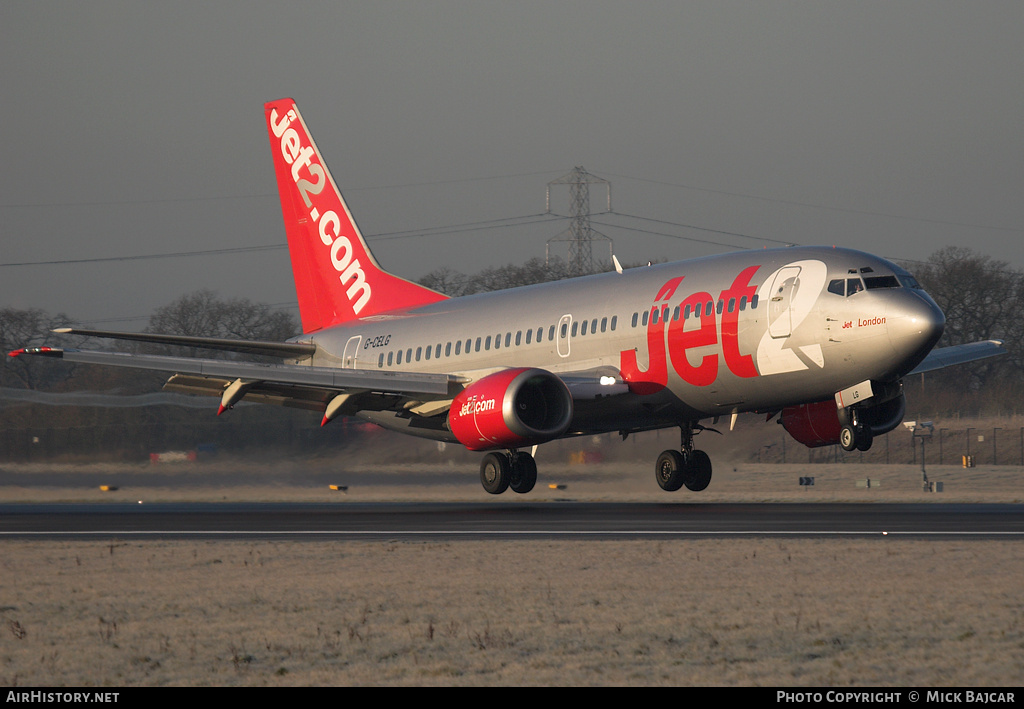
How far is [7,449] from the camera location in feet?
116

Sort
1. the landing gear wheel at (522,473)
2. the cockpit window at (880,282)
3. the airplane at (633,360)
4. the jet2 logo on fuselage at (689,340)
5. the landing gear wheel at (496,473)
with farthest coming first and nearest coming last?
1. the landing gear wheel at (522,473)
2. the landing gear wheel at (496,473)
3. the jet2 logo on fuselage at (689,340)
4. the airplane at (633,360)
5. the cockpit window at (880,282)

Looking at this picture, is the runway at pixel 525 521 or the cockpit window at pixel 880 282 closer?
the runway at pixel 525 521

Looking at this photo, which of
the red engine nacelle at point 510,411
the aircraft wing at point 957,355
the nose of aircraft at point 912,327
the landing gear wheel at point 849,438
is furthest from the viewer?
the aircraft wing at point 957,355

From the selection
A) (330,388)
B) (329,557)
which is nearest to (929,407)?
(330,388)

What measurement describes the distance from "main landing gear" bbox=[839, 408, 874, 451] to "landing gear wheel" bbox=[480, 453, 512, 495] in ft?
27.8

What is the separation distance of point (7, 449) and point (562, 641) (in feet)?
96.3

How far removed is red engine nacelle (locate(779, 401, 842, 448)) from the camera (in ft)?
98.1

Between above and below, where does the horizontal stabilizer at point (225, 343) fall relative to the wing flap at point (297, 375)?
above

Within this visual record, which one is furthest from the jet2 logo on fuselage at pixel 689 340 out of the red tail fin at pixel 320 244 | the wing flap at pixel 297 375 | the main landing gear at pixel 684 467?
the red tail fin at pixel 320 244

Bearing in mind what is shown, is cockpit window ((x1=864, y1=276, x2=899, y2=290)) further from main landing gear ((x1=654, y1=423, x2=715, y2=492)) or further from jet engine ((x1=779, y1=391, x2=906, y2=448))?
main landing gear ((x1=654, y1=423, x2=715, y2=492))

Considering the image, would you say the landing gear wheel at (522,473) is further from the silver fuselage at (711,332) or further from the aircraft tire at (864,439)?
the aircraft tire at (864,439)

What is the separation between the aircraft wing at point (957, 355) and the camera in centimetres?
3092

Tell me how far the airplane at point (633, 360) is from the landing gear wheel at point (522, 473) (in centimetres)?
4

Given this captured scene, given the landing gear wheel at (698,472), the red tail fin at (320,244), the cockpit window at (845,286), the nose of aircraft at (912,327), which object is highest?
the red tail fin at (320,244)
